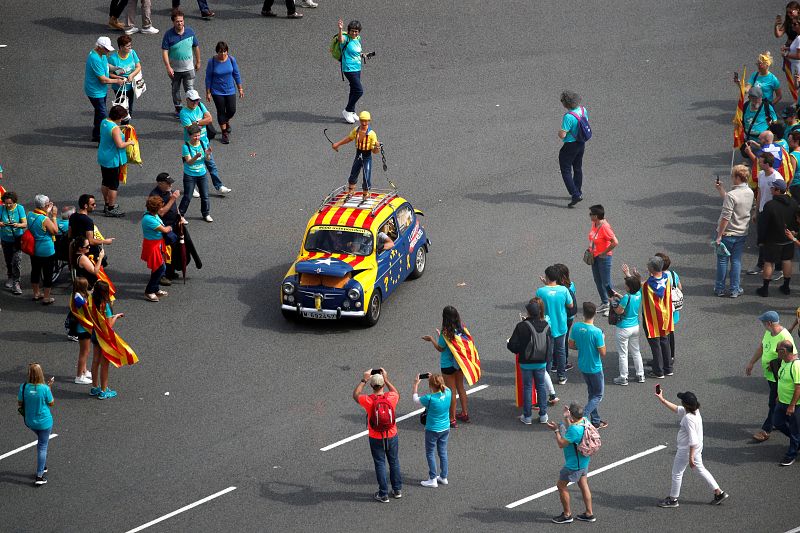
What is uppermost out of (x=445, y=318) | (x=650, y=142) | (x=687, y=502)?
(x=650, y=142)

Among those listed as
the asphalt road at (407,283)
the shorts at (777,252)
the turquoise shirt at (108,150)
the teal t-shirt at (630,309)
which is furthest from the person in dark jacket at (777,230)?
the turquoise shirt at (108,150)

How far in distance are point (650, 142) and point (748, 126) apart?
256 cm

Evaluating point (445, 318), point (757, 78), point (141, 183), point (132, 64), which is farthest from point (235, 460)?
point (757, 78)

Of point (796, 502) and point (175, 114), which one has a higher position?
point (175, 114)

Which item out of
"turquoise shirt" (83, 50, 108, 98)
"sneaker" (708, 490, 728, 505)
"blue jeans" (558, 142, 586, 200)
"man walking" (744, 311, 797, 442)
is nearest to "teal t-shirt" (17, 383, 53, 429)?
"sneaker" (708, 490, 728, 505)

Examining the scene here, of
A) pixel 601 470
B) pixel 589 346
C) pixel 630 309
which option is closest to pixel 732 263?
pixel 630 309

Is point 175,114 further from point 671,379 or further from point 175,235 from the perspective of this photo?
point 671,379

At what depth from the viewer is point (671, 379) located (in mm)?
18703

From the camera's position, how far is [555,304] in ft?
59.1

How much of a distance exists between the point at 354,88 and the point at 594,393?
11.6m

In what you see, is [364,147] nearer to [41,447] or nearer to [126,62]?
[126,62]

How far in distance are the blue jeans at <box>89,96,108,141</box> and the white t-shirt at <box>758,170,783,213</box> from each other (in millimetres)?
13148

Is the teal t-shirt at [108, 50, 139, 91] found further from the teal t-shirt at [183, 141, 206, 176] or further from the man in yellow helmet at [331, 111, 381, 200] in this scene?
the man in yellow helmet at [331, 111, 381, 200]

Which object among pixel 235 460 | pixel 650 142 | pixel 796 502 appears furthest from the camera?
pixel 650 142
